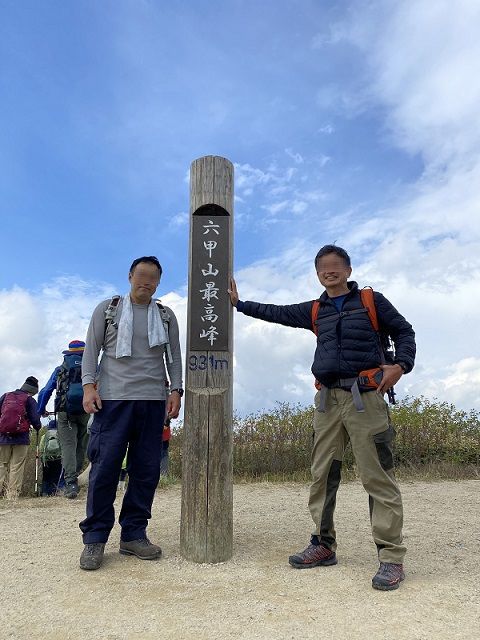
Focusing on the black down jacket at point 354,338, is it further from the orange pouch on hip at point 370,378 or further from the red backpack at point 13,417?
the red backpack at point 13,417

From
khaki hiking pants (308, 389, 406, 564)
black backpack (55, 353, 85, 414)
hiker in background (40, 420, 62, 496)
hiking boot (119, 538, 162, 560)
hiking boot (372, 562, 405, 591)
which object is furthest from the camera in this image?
hiker in background (40, 420, 62, 496)

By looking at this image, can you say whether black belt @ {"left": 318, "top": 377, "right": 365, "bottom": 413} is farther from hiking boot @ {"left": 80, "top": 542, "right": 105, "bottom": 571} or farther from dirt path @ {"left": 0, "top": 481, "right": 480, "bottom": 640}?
hiking boot @ {"left": 80, "top": 542, "right": 105, "bottom": 571}

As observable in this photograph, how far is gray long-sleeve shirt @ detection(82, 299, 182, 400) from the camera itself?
4.13 meters

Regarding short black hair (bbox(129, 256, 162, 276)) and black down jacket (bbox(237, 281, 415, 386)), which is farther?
short black hair (bbox(129, 256, 162, 276))

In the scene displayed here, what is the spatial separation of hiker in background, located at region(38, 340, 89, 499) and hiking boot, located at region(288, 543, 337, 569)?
13.5ft

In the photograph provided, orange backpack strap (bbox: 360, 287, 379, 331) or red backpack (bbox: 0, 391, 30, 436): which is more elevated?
orange backpack strap (bbox: 360, 287, 379, 331)

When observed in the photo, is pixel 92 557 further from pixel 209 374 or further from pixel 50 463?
pixel 50 463

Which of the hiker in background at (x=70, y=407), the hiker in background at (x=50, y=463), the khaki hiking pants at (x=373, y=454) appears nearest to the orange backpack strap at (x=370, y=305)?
the khaki hiking pants at (x=373, y=454)

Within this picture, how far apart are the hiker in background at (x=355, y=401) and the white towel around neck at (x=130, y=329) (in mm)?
1211

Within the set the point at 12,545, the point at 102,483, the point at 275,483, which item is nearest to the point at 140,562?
the point at 102,483

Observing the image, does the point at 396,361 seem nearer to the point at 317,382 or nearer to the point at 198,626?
the point at 317,382

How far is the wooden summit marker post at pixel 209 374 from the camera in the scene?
4.19 metres

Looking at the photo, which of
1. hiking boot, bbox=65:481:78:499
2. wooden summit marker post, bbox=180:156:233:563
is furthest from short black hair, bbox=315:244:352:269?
hiking boot, bbox=65:481:78:499

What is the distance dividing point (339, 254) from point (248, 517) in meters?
3.35
